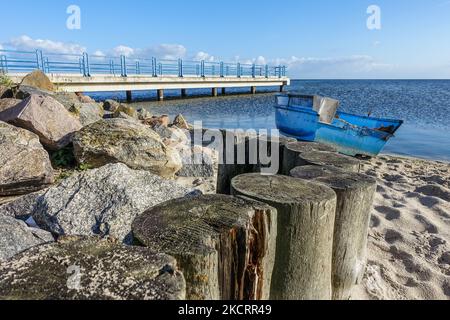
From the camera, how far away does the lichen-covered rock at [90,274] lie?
127cm

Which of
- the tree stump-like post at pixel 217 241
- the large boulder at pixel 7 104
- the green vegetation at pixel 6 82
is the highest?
the green vegetation at pixel 6 82

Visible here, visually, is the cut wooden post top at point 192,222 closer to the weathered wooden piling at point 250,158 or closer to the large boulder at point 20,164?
the weathered wooden piling at point 250,158

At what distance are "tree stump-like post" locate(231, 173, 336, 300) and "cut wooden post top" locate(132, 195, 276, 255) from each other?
165mm

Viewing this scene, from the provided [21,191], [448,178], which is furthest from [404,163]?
[21,191]

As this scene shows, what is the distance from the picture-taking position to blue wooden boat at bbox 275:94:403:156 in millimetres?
9945

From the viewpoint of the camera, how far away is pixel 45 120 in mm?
5832

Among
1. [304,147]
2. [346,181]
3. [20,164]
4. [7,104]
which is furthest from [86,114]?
[346,181]

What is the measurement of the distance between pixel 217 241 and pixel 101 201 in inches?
92.3

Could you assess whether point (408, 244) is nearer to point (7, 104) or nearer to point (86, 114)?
point (86, 114)

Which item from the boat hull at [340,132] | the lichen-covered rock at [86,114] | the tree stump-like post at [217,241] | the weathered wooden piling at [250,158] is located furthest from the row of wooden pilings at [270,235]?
the boat hull at [340,132]

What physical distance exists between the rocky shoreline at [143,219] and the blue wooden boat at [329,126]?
2.04m

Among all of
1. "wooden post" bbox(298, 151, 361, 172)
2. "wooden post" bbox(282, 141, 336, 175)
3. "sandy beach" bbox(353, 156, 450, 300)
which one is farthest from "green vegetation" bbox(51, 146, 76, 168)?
"sandy beach" bbox(353, 156, 450, 300)

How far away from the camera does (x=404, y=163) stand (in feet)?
31.9
